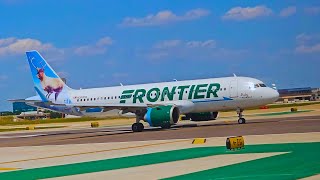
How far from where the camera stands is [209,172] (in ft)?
50.6

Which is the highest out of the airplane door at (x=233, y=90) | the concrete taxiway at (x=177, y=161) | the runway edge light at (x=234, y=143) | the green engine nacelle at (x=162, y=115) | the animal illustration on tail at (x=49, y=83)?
the animal illustration on tail at (x=49, y=83)

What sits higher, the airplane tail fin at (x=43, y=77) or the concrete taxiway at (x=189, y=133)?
the airplane tail fin at (x=43, y=77)

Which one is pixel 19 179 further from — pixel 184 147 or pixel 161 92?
pixel 161 92

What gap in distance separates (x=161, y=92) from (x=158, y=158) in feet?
78.6

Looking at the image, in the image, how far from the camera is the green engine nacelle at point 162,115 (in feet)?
130

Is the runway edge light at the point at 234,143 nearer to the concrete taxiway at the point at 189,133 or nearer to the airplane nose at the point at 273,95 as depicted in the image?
the concrete taxiway at the point at 189,133

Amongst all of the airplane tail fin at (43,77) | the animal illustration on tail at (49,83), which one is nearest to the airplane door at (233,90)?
the airplane tail fin at (43,77)

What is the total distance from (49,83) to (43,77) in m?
0.87

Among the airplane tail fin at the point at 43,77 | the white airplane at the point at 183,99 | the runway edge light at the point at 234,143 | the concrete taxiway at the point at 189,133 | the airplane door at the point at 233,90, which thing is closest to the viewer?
the runway edge light at the point at 234,143

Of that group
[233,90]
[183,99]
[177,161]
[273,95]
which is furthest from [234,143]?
[183,99]

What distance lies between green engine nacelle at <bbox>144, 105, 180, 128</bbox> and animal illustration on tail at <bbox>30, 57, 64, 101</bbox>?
14.6 meters

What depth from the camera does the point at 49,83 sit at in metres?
52.8

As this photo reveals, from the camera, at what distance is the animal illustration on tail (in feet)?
172

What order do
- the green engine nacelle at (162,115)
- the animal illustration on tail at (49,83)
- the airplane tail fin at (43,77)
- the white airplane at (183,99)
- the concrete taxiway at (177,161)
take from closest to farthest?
the concrete taxiway at (177,161)
the green engine nacelle at (162,115)
the white airplane at (183,99)
the animal illustration on tail at (49,83)
the airplane tail fin at (43,77)
